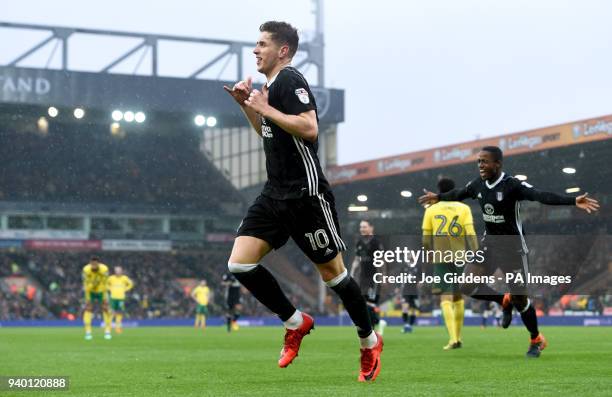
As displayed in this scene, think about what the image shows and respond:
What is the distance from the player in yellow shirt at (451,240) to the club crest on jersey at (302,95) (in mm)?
6220

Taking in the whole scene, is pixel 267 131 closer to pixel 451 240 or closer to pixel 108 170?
pixel 451 240

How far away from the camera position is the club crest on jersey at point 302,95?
663 centimetres

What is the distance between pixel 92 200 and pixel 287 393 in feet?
150

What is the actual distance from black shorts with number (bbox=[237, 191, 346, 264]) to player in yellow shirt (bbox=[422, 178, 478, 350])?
19.5 ft

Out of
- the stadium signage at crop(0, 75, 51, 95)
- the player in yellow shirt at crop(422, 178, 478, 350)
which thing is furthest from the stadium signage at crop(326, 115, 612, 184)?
the player in yellow shirt at crop(422, 178, 478, 350)

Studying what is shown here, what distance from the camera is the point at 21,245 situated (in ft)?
160

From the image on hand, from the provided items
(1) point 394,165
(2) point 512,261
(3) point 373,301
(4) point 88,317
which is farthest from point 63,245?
(2) point 512,261

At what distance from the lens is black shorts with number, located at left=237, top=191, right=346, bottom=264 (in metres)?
6.68

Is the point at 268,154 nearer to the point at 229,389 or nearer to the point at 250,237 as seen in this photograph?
the point at 250,237

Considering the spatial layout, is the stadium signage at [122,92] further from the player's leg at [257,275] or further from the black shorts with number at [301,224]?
the black shorts with number at [301,224]

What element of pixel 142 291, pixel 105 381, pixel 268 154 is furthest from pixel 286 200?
pixel 142 291

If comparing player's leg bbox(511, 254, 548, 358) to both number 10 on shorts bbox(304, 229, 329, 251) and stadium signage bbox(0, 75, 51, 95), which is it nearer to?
number 10 on shorts bbox(304, 229, 329, 251)

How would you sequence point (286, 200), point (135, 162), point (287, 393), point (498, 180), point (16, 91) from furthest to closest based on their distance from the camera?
point (135, 162) < point (16, 91) < point (498, 180) < point (286, 200) < point (287, 393)

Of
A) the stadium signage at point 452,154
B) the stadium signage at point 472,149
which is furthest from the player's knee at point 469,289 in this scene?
the stadium signage at point 452,154
